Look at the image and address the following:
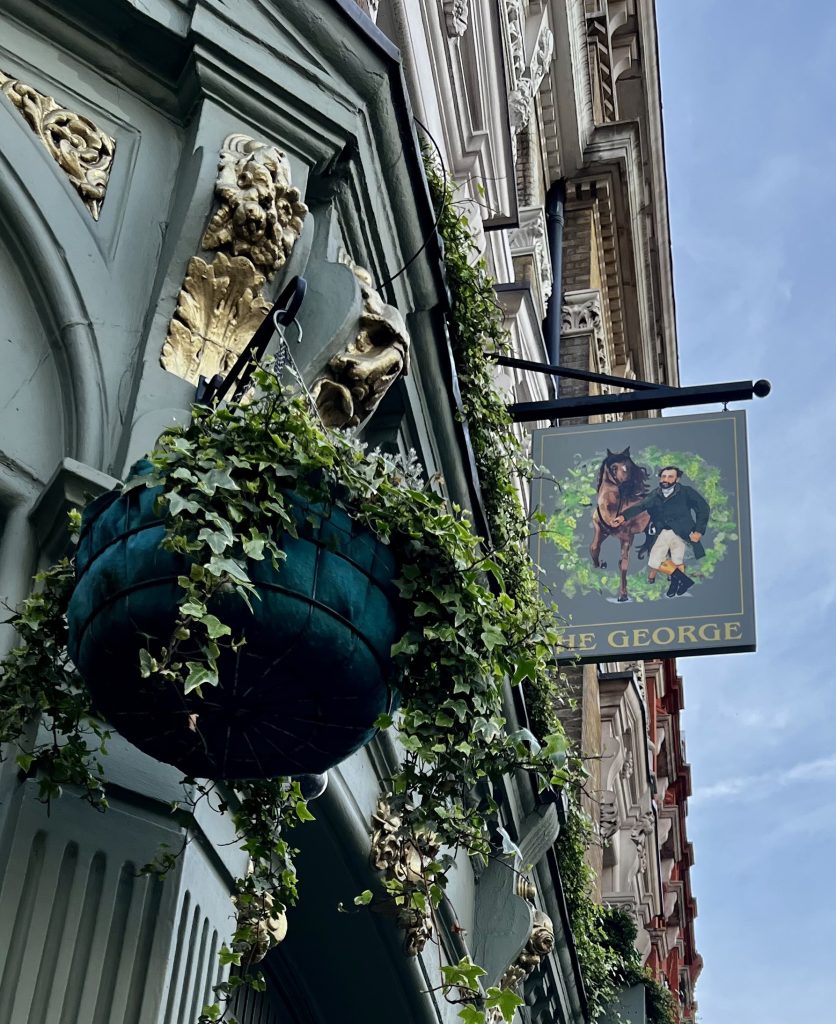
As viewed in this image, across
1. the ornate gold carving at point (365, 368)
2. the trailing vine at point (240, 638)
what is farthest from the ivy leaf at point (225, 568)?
the ornate gold carving at point (365, 368)

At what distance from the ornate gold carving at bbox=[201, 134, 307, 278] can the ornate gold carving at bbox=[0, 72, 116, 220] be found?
1.40ft

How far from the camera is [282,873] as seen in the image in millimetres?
5160

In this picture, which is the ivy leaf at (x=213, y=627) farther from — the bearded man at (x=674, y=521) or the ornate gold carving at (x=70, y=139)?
the bearded man at (x=674, y=521)

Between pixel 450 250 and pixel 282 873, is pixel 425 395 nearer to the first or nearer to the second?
pixel 450 250

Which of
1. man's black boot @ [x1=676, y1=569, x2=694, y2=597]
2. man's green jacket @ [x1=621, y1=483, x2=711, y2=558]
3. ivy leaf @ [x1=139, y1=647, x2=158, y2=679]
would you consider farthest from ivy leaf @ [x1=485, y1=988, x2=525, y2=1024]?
man's green jacket @ [x1=621, y1=483, x2=711, y2=558]

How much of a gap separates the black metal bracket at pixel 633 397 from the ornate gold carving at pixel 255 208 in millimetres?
Result: 4951

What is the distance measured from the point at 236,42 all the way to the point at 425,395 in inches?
80.9

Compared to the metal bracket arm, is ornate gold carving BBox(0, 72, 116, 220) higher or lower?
lower

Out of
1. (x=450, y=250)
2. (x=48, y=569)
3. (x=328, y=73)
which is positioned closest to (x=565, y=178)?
(x=450, y=250)

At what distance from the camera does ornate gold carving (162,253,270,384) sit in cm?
579

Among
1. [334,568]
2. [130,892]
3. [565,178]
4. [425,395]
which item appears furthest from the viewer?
→ [565,178]

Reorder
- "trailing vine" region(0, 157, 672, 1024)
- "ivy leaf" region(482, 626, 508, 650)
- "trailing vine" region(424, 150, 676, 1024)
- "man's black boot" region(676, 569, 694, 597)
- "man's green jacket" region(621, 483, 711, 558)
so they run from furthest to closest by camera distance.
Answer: "man's green jacket" region(621, 483, 711, 558)
"man's black boot" region(676, 569, 694, 597)
"trailing vine" region(424, 150, 676, 1024)
"ivy leaf" region(482, 626, 508, 650)
"trailing vine" region(0, 157, 672, 1024)

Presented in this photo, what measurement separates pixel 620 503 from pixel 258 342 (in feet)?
23.2

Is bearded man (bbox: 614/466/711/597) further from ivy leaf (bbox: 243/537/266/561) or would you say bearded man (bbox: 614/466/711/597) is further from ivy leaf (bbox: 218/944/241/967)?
ivy leaf (bbox: 243/537/266/561)
